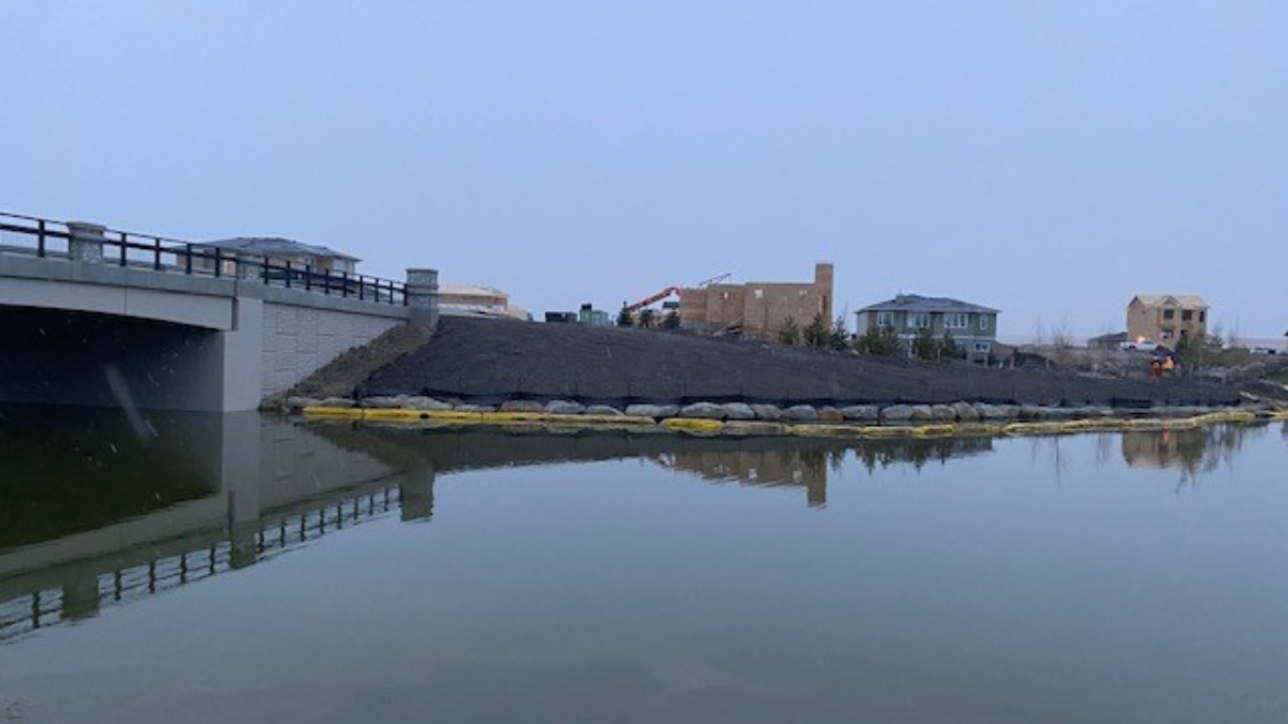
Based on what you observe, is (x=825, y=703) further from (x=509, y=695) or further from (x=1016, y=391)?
(x=1016, y=391)

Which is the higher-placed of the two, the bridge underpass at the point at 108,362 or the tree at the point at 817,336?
the tree at the point at 817,336

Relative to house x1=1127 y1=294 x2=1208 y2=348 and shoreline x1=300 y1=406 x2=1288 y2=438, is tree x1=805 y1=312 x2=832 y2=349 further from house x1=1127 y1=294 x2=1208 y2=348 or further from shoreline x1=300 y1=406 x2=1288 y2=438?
house x1=1127 y1=294 x2=1208 y2=348

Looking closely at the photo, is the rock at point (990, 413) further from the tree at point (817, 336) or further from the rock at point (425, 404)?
the tree at point (817, 336)

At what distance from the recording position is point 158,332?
25.4m

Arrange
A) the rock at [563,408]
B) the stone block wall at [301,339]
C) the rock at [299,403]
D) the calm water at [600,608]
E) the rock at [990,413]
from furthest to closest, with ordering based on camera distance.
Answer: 1. the rock at [990,413]
2. the rock at [563,408]
3. the stone block wall at [301,339]
4. the rock at [299,403]
5. the calm water at [600,608]

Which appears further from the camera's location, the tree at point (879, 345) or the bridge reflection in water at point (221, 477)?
the tree at point (879, 345)

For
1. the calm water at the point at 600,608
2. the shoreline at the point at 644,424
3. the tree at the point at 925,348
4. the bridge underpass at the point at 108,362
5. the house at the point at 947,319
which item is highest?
the house at the point at 947,319

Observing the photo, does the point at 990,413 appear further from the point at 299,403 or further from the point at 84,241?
the point at 84,241

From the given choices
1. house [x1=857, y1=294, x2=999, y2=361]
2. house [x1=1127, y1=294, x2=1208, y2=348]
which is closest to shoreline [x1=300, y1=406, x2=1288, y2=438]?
house [x1=857, y1=294, x2=999, y2=361]

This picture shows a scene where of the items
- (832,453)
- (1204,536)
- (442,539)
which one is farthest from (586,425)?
(1204,536)

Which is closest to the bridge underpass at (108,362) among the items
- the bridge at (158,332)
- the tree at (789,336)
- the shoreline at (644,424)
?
the bridge at (158,332)

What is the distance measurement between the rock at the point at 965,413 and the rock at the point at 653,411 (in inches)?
370

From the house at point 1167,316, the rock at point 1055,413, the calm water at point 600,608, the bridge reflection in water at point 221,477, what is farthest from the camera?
the house at point 1167,316

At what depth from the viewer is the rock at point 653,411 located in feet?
89.6
